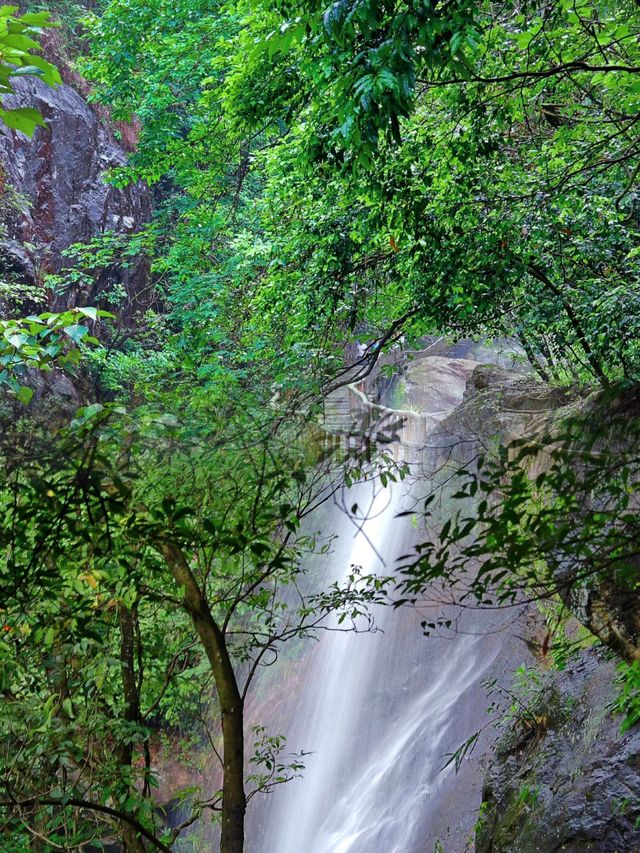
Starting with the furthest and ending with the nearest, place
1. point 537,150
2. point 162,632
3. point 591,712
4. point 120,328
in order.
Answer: point 120,328 < point 537,150 < point 591,712 < point 162,632

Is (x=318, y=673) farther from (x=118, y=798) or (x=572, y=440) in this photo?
(x=572, y=440)

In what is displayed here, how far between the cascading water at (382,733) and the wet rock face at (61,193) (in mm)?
6010

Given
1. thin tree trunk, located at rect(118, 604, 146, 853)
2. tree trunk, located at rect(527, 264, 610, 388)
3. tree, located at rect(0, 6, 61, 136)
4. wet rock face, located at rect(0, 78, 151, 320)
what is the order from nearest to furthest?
tree, located at rect(0, 6, 61, 136)
thin tree trunk, located at rect(118, 604, 146, 853)
tree trunk, located at rect(527, 264, 610, 388)
wet rock face, located at rect(0, 78, 151, 320)

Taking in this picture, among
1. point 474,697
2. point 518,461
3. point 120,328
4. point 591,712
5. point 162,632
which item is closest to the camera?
point 518,461

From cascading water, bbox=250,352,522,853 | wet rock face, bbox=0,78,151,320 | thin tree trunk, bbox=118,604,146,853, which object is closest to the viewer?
thin tree trunk, bbox=118,604,146,853

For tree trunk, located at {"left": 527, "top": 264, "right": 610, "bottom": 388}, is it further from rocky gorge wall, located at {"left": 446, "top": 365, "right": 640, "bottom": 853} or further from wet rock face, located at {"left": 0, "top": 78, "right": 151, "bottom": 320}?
wet rock face, located at {"left": 0, "top": 78, "right": 151, "bottom": 320}

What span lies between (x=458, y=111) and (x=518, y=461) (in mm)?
2159

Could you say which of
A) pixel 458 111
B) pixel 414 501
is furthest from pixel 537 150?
pixel 414 501

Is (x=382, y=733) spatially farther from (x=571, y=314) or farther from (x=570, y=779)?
(x=571, y=314)

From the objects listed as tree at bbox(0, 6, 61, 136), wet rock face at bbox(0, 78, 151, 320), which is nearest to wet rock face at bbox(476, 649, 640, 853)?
tree at bbox(0, 6, 61, 136)

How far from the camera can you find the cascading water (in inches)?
241

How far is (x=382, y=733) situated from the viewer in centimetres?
732

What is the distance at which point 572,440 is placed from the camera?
2.03 m

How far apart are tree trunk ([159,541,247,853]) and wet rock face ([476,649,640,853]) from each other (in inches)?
68.4
